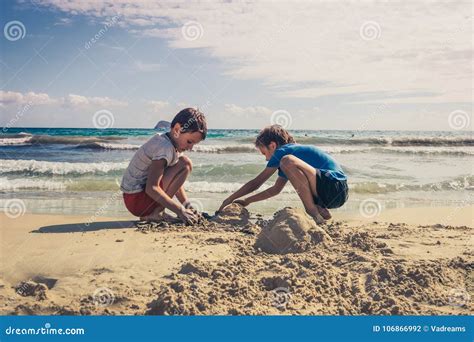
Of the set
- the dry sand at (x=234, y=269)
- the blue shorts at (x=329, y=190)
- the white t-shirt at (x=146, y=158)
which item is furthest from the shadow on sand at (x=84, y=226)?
the blue shorts at (x=329, y=190)

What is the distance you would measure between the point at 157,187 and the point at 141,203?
0.49 metres

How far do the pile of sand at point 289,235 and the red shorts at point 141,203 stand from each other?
1.36m

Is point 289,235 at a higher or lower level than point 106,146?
lower

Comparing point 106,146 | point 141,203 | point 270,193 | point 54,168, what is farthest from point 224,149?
point 141,203

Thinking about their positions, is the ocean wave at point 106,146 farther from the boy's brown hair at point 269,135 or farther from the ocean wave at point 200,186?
the boy's brown hair at point 269,135

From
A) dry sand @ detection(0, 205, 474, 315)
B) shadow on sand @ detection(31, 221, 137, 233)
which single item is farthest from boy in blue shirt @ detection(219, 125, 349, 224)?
shadow on sand @ detection(31, 221, 137, 233)

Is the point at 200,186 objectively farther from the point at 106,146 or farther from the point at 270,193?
the point at 106,146

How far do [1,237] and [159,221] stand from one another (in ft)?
4.75

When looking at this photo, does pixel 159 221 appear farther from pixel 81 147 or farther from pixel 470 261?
pixel 81 147

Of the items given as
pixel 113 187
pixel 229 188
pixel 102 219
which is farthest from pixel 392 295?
pixel 113 187

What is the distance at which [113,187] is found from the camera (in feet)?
25.5

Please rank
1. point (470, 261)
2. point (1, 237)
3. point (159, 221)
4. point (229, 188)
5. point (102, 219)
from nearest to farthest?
1. point (470, 261)
2. point (1, 237)
3. point (159, 221)
4. point (102, 219)
5. point (229, 188)

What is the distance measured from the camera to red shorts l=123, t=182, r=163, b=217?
467 centimetres

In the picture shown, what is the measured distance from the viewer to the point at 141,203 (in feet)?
15.5
